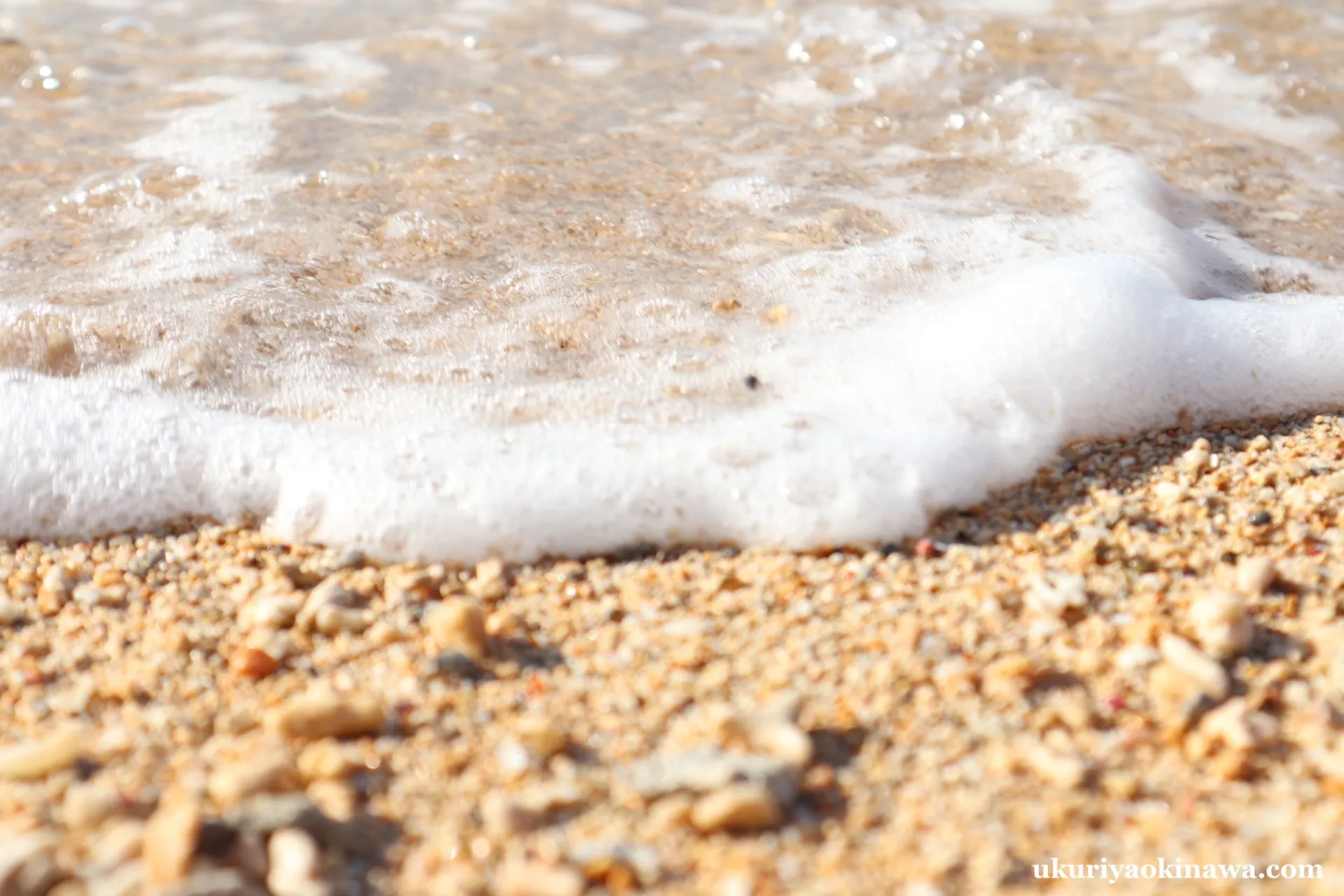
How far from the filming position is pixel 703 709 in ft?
4.94

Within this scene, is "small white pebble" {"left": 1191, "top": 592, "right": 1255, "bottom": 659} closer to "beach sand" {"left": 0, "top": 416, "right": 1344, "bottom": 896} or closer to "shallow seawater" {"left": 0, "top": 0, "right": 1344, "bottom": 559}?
"beach sand" {"left": 0, "top": 416, "right": 1344, "bottom": 896}

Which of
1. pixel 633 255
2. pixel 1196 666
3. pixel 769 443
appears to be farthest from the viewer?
pixel 633 255

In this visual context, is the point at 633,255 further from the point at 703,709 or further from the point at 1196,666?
the point at 1196,666

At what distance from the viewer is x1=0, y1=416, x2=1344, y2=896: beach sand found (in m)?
1.27

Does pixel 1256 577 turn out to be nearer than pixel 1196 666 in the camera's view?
No

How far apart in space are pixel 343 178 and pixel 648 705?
7.17 feet

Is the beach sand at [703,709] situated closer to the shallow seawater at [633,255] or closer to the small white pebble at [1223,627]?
the small white pebble at [1223,627]

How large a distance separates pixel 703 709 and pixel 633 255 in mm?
1531

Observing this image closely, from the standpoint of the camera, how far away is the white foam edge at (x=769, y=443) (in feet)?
6.34

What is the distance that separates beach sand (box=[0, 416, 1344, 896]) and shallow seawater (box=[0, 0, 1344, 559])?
0.50 feet

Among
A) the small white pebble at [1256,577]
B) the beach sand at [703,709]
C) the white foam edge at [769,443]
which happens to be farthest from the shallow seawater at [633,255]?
the small white pebble at [1256,577]

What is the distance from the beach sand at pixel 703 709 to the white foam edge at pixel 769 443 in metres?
0.07

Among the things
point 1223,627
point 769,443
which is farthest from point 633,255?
point 1223,627

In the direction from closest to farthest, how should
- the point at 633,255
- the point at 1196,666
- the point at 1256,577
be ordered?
1. the point at 1196,666
2. the point at 1256,577
3. the point at 633,255
